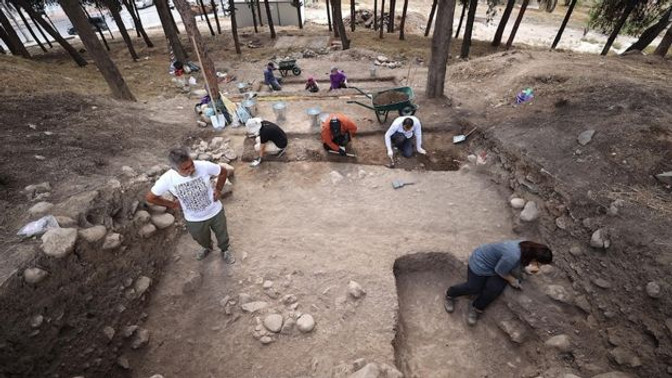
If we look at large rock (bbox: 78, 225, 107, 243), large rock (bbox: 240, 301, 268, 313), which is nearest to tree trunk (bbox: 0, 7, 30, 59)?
large rock (bbox: 78, 225, 107, 243)

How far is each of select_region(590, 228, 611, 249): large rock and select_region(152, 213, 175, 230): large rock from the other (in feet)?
18.8

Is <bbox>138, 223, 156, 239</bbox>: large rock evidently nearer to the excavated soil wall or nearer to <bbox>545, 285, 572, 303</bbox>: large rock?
the excavated soil wall

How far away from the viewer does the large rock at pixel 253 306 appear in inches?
151

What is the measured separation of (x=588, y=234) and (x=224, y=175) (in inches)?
188

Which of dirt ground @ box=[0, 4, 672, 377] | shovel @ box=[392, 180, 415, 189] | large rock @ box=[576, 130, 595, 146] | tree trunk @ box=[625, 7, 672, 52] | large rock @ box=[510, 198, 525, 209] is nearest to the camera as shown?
dirt ground @ box=[0, 4, 672, 377]

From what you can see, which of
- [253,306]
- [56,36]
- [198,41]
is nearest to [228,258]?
[253,306]

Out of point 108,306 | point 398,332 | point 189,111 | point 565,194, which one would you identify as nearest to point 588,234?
point 565,194

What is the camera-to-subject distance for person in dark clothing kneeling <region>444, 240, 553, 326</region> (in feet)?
10.6

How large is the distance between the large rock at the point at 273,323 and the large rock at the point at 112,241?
206 cm

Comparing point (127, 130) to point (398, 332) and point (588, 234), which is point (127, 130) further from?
point (588, 234)

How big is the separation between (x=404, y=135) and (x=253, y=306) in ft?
13.7

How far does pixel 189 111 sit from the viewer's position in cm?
838

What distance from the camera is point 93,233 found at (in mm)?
3680

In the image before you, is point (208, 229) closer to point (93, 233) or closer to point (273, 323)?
point (93, 233)
